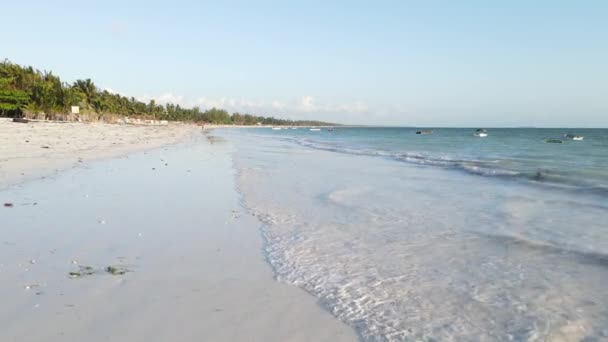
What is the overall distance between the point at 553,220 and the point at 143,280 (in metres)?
8.00

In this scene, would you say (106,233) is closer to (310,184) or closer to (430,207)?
(430,207)

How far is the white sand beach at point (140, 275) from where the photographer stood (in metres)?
3.60

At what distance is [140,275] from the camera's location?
491 centimetres

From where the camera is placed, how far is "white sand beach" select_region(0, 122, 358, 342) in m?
3.60

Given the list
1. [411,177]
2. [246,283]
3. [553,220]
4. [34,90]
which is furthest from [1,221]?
[34,90]

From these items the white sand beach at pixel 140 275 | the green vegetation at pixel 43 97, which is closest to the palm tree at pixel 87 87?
the green vegetation at pixel 43 97

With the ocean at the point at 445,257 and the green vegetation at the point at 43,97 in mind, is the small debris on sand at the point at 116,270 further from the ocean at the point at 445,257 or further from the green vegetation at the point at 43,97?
the green vegetation at the point at 43,97

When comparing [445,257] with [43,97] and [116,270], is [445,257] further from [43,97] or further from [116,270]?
[43,97]

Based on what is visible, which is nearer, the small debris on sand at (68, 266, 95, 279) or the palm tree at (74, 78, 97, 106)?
the small debris on sand at (68, 266, 95, 279)

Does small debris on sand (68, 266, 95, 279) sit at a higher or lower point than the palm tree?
lower

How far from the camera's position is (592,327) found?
12.9 feet

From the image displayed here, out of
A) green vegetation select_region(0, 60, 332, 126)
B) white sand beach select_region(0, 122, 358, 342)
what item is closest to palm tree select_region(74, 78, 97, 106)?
green vegetation select_region(0, 60, 332, 126)

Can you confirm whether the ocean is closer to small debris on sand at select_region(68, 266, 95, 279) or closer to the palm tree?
small debris on sand at select_region(68, 266, 95, 279)

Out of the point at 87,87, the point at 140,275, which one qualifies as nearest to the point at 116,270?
the point at 140,275
